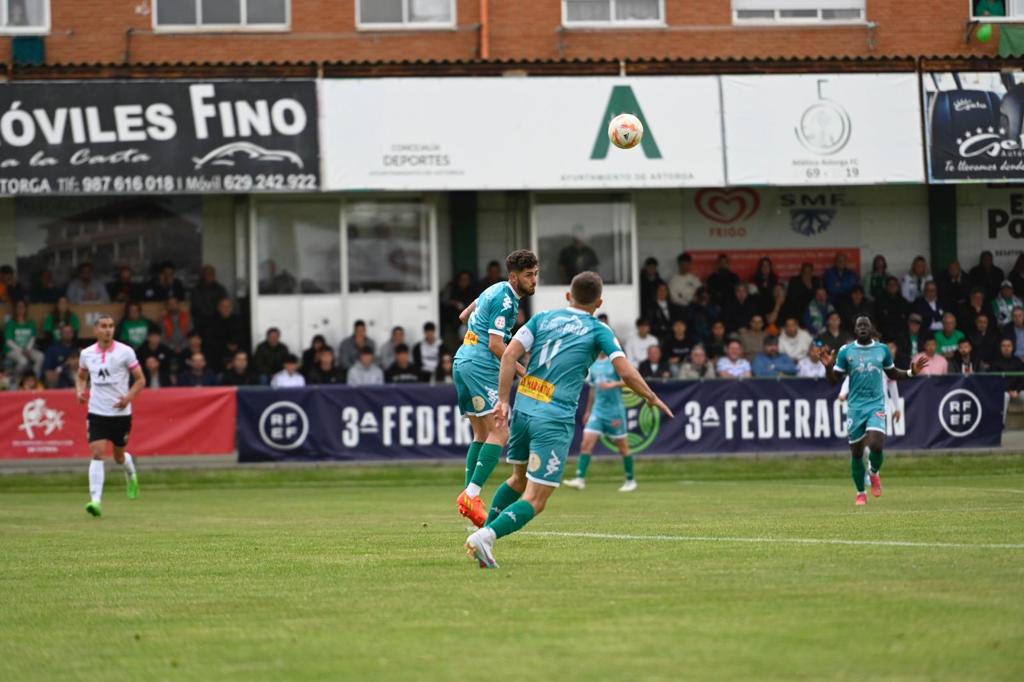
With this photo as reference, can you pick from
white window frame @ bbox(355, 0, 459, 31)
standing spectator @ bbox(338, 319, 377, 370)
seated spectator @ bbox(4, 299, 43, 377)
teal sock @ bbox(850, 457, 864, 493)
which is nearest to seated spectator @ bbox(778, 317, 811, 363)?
standing spectator @ bbox(338, 319, 377, 370)

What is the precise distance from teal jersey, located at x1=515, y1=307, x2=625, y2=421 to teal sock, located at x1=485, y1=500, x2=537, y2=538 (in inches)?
26.3

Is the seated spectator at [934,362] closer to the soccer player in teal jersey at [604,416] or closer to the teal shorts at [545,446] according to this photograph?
the soccer player in teal jersey at [604,416]

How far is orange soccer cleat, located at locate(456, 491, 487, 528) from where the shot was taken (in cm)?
1379

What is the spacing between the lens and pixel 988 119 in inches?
1237

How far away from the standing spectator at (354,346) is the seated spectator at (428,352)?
846mm

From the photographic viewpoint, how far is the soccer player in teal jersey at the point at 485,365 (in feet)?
45.7

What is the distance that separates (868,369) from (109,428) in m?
9.59

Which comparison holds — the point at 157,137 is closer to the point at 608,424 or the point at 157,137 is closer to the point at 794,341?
the point at 608,424

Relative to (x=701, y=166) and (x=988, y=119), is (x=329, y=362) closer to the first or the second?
(x=701, y=166)

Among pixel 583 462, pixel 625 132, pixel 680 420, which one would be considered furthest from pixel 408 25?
pixel 625 132

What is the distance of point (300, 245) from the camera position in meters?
32.3

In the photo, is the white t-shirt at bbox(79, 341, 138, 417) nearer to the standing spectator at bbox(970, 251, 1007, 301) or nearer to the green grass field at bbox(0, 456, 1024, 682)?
the green grass field at bbox(0, 456, 1024, 682)

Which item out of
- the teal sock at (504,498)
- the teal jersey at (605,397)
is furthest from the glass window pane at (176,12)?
the teal sock at (504,498)

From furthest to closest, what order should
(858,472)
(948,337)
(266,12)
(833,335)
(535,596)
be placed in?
1. (266,12)
2. (948,337)
3. (833,335)
4. (858,472)
5. (535,596)
